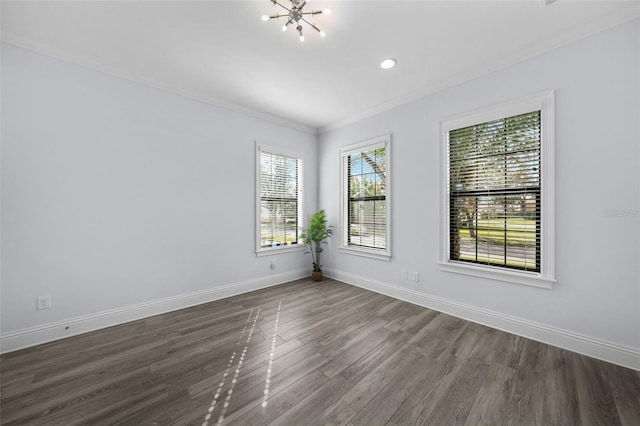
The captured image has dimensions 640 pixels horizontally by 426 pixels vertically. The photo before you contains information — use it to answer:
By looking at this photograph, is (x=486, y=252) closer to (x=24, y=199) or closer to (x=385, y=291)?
(x=385, y=291)

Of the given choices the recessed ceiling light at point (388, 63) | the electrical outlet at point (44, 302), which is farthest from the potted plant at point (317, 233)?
the electrical outlet at point (44, 302)

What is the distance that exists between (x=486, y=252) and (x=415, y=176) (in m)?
1.25

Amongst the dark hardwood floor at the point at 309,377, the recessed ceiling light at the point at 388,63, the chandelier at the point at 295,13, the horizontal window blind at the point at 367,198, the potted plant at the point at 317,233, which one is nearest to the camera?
the dark hardwood floor at the point at 309,377

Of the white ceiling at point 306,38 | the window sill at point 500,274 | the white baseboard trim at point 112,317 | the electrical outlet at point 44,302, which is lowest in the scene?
the white baseboard trim at point 112,317

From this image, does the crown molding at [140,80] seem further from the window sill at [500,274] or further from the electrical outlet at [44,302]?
the window sill at [500,274]

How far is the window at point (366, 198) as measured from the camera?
385 cm

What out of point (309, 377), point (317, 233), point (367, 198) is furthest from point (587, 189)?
point (317, 233)

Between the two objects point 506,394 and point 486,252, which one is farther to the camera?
point 486,252

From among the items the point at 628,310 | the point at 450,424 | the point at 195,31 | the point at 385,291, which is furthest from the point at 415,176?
the point at 195,31

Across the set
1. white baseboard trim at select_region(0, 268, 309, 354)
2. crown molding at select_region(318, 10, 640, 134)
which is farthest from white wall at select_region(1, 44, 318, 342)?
crown molding at select_region(318, 10, 640, 134)

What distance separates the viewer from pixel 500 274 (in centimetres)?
267

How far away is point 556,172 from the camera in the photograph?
2348mm

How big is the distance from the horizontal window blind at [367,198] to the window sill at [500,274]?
1.04 m

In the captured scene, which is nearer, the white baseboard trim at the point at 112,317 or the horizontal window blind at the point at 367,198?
the white baseboard trim at the point at 112,317
